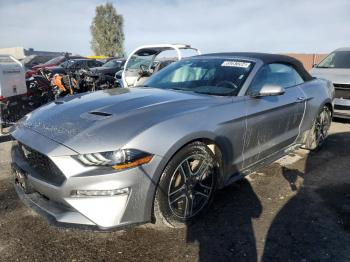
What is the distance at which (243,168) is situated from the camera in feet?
12.2

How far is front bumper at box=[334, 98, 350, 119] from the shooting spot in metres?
7.23

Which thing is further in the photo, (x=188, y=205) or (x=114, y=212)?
(x=188, y=205)

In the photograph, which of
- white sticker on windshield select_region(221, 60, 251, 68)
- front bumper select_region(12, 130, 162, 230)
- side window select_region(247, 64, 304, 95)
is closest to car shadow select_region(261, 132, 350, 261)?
front bumper select_region(12, 130, 162, 230)

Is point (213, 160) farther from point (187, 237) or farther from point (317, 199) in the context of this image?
point (317, 199)

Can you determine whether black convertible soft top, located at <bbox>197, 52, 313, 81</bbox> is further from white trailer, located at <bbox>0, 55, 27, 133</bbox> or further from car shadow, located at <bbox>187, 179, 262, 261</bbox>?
white trailer, located at <bbox>0, 55, 27, 133</bbox>

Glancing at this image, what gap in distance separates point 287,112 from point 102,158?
2593 mm

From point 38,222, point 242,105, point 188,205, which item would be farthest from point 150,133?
point 38,222

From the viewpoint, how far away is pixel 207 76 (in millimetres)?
4047

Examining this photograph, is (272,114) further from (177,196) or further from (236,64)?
(177,196)

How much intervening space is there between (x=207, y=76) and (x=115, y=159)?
189 cm

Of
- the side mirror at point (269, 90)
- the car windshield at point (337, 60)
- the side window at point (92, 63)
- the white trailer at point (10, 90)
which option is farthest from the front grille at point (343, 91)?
the side window at point (92, 63)

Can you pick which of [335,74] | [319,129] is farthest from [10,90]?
[335,74]

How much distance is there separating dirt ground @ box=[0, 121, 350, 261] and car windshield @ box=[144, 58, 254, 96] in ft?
3.91

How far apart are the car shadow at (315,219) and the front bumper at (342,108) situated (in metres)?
2.58
